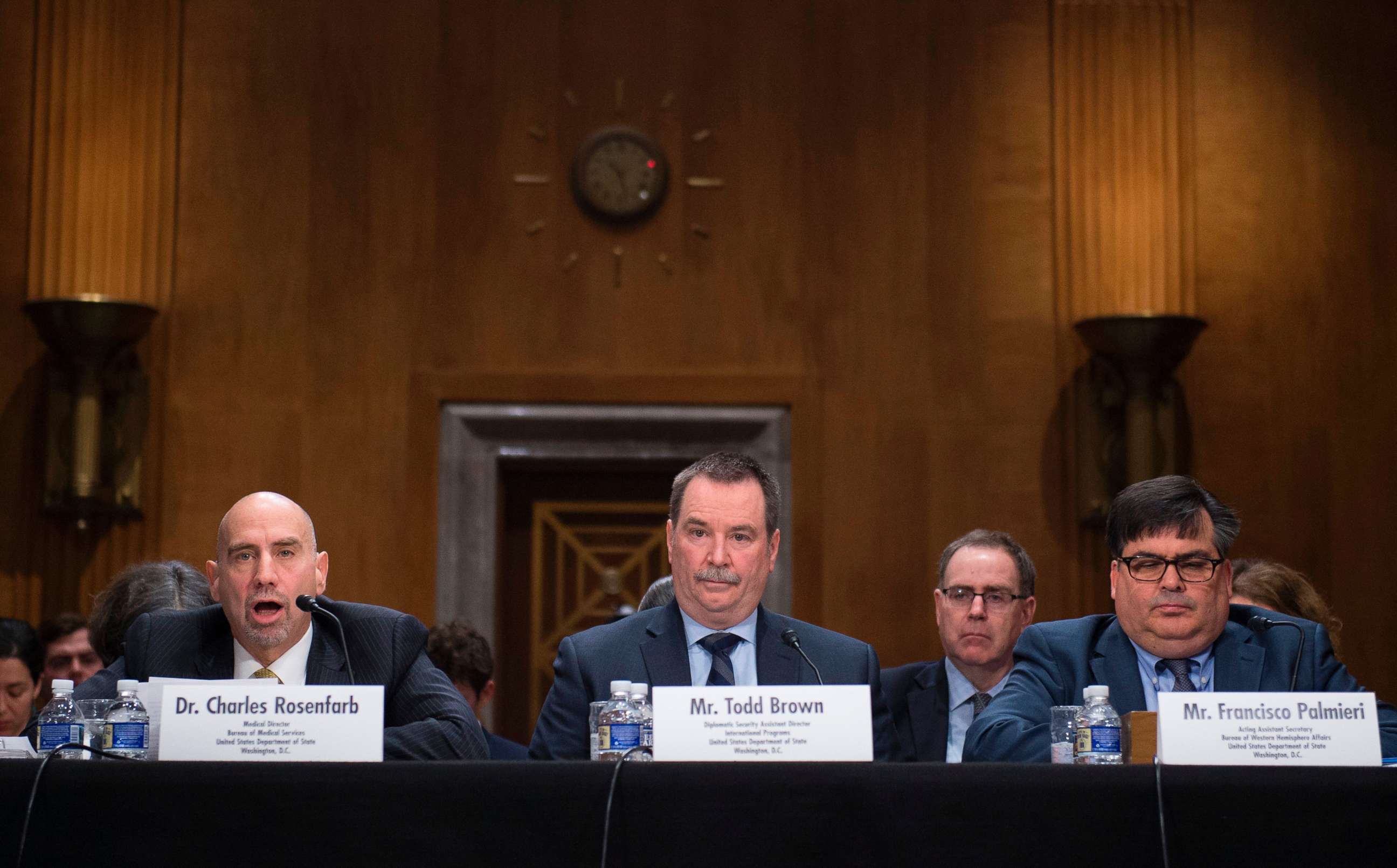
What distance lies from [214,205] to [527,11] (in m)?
1.40

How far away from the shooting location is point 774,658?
294 centimetres

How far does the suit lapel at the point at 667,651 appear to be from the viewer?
9.39 ft

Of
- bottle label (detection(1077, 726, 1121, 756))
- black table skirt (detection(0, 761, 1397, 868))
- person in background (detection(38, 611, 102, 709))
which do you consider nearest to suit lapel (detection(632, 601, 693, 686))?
black table skirt (detection(0, 761, 1397, 868))

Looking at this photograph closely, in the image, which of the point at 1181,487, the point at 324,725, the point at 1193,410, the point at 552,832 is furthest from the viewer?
the point at 1193,410

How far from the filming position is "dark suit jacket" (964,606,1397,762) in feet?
9.02

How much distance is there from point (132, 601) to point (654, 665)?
4.43 ft

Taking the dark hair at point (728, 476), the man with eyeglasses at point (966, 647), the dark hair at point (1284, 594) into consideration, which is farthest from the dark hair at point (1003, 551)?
the dark hair at point (728, 476)

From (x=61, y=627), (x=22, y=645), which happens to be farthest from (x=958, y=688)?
(x=61, y=627)

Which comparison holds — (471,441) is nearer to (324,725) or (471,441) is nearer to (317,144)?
(317,144)

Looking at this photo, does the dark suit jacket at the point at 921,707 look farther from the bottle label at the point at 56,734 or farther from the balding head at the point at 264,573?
the bottle label at the point at 56,734

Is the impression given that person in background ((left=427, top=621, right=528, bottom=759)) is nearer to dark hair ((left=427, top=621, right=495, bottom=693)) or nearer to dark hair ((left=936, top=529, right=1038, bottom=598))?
dark hair ((left=427, top=621, right=495, bottom=693))

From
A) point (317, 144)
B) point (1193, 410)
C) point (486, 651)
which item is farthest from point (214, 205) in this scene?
point (1193, 410)

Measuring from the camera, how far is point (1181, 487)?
2.79m

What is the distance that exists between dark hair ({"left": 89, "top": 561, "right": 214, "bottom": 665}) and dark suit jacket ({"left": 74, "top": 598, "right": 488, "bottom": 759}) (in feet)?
1.40
